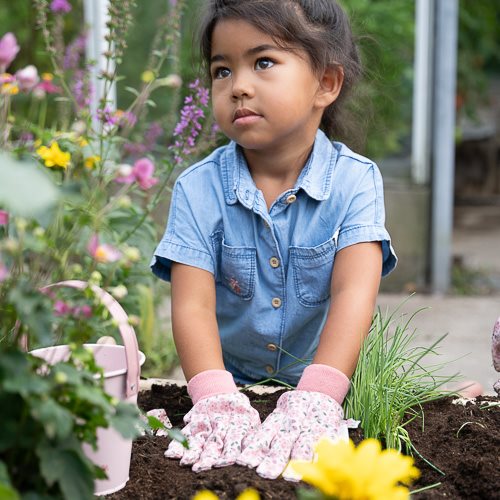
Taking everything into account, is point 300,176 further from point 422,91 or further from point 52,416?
point 422,91

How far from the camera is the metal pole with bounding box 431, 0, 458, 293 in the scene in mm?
4812

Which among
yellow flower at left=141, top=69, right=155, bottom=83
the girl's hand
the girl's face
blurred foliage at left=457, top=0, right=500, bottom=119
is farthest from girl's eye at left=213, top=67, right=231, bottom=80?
blurred foliage at left=457, top=0, right=500, bottom=119

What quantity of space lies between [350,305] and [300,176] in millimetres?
376

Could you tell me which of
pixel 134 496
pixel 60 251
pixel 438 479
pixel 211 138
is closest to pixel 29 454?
pixel 60 251

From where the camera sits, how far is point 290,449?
58.0 inches

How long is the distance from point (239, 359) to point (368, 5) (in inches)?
133

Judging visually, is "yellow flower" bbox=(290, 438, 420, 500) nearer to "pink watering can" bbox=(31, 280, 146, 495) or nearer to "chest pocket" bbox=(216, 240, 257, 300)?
"pink watering can" bbox=(31, 280, 146, 495)

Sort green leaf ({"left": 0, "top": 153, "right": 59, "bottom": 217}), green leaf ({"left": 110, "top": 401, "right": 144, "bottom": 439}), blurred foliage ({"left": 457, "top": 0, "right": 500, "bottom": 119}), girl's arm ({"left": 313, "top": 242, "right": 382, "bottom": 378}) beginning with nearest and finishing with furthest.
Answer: green leaf ({"left": 0, "top": 153, "right": 59, "bottom": 217}) < green leaf ({"left": 110, "top": 401, "right": 144, "bottom": 439}) < girl's arm ({"left": 313, "top": 242, "right": 382, "bottom": 378}) < blurred foliage ({"left": 457, "top": 0, "right": 500, "bottom": 119})

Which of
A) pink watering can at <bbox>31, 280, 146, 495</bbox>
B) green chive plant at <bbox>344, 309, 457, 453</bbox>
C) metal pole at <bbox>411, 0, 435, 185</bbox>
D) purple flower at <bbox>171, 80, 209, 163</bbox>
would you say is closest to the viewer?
pink watering can at <bbox>31, 280, 146, 495</bbox>

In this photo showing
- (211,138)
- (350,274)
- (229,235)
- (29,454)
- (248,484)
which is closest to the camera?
(29,454)

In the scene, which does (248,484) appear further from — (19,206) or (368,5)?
(368,5)

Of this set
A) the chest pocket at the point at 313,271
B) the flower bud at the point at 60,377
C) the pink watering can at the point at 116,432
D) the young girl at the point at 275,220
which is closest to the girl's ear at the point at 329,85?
the young girl at the point at 275,220

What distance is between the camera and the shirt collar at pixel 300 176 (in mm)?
2008

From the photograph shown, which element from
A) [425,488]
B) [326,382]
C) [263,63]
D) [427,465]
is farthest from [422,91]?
[425,488]
